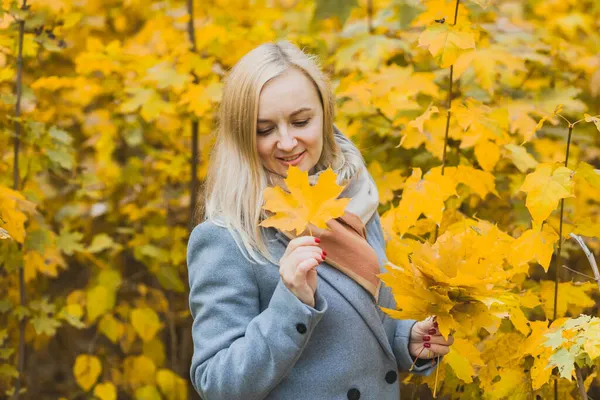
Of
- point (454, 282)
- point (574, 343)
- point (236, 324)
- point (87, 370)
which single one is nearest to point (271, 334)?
point (236, 324)

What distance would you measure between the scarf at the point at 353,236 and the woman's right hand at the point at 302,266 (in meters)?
0.17

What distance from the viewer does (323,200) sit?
61.5 inches

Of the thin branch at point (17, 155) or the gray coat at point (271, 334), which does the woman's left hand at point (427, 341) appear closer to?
the gray coat at point (271, 334)

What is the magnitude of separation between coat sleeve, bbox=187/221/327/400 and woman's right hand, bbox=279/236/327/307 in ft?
0.07

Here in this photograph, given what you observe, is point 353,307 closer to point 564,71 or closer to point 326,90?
point 326,90

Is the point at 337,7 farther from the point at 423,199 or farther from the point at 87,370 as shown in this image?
the point at 87,370

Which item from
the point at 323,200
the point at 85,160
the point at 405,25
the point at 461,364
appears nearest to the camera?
the point at 323,200

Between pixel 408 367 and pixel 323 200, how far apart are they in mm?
639

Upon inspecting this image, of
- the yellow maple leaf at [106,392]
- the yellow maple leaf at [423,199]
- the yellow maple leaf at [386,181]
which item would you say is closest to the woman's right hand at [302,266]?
the yellow maple leaf at [423,199]

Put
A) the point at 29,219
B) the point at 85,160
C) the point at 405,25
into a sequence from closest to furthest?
the point at 29,219 < the point at 405,25 < the point at 85,160

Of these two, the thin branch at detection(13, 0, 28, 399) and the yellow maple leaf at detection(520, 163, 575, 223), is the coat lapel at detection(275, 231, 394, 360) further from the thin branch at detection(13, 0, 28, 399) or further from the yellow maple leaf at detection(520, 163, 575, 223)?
the thin branch at detection(13, 0, 28, 399)

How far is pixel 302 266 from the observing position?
1.50 meters

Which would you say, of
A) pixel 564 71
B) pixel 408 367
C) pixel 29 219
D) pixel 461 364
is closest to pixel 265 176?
pixel 408 367

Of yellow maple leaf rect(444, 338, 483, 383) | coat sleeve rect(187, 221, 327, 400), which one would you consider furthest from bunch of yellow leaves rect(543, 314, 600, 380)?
coat sleeve rect(187, 221, 327, 400)
